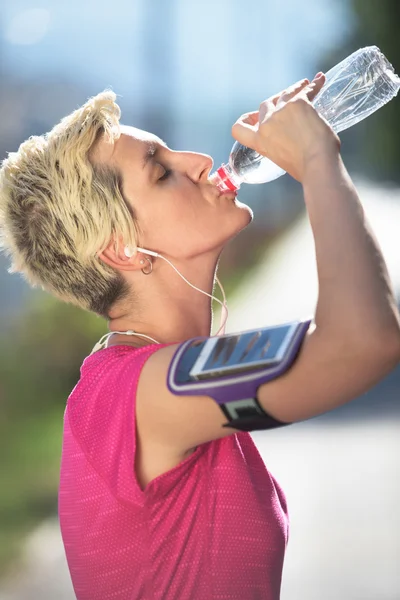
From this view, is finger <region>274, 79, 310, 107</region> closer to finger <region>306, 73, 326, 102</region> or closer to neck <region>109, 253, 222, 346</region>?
finger <region>306, 73, 326, 102</region>

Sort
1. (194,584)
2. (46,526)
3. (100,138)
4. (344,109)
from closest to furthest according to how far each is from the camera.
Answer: (194,584), (100,138), (344,109), (46,526)

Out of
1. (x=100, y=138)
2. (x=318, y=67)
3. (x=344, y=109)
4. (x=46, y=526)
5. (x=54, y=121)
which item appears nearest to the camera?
(x=100, y=138)

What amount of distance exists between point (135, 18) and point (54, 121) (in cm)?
53

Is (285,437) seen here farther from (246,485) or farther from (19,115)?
(246,485)

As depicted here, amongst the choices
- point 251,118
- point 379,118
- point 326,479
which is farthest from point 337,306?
point 379,118

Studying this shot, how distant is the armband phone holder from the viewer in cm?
90

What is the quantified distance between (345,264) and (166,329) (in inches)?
19.1

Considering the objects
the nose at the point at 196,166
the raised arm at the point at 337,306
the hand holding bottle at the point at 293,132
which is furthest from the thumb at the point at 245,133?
the nose at the point at 196,166

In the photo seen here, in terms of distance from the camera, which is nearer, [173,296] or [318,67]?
[173,296]

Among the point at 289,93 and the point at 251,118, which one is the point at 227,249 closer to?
the point at 251,118

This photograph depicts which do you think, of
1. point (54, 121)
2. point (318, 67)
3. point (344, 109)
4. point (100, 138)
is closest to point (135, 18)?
point (54, 121)

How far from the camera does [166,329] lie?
131 cm

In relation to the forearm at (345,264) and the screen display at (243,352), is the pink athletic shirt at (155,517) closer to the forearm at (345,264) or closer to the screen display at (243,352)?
the screen display at (243,352)

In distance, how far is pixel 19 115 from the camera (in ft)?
10.4
